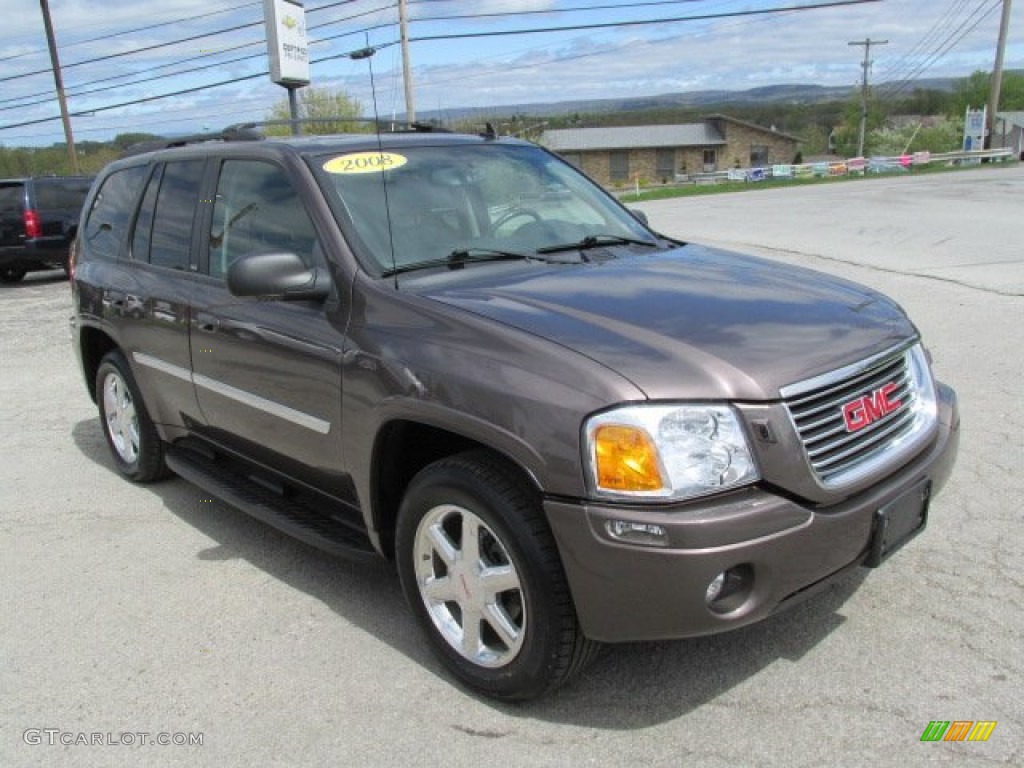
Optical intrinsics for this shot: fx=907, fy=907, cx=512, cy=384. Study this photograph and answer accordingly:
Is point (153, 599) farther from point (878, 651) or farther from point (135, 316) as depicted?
point (878, 651)

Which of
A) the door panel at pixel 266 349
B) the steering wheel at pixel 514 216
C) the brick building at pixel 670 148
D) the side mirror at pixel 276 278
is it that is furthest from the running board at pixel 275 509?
the brick building at pixel 670 148

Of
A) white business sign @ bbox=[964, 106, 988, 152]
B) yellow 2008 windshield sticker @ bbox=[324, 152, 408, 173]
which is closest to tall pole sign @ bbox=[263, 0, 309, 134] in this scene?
yellow 2008 windshield sticker @ bbox=[324, 152, 408, 173]

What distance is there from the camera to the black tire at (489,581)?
2650 millimetres

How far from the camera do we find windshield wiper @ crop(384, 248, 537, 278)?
135 inches

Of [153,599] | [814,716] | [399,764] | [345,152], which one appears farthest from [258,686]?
[345,152]

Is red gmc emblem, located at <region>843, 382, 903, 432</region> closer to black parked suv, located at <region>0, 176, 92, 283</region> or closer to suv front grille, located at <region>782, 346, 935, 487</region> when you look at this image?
suv front grille, located at <region>782, 346, 935, 487</region>

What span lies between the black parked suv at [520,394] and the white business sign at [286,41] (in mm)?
15525

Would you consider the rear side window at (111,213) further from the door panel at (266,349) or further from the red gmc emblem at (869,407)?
the red gmc emblem at (869,407)

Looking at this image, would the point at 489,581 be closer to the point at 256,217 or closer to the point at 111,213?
the point at 256,217

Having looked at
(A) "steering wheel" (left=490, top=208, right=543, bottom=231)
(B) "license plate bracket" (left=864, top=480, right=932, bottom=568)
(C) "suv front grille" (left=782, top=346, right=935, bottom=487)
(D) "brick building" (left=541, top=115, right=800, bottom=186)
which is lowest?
(D) "brick building" (left=541, top=115, right=800, bottom=186)

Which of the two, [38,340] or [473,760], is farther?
[38,340]

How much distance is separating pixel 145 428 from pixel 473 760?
10.3 ft

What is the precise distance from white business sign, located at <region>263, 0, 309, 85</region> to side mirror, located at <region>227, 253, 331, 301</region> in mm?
16994

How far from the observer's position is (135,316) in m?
4.75
